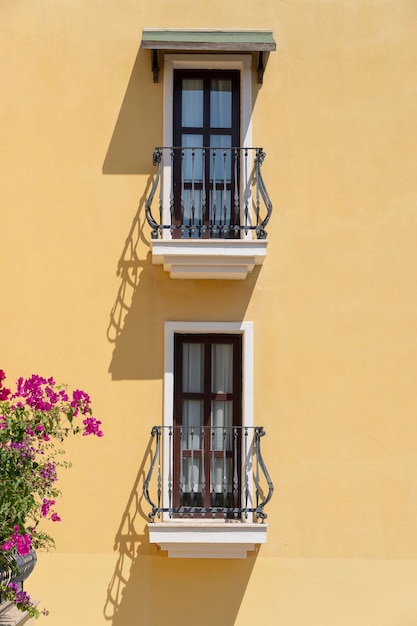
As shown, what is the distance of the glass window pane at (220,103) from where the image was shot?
1292 centimetres

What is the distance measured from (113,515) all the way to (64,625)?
4.52 feet

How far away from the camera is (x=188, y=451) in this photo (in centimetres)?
1248

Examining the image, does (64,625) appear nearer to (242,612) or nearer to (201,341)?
(242,612)

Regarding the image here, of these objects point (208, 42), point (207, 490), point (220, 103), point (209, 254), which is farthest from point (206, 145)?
point (207, 490)

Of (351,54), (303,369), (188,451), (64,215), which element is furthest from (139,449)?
(351,54)

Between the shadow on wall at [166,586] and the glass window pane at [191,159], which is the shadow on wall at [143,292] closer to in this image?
the glass window pane at [191,159]

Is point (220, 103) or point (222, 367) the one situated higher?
point (220, 103)

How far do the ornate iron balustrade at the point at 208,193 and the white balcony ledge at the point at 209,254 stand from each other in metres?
0.25

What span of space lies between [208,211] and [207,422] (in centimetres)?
262

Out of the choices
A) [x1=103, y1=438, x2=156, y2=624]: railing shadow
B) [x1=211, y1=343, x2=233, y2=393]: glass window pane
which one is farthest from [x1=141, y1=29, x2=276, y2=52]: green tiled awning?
[x1=103, y1=438, x2=156, y2=624]: railing shadow

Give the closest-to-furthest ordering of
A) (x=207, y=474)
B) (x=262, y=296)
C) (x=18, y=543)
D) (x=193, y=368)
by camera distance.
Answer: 1. (x=18, y=543)
2. (x=207, y=474)
3. (x=262, y=296)
4. (x=193, y=368)

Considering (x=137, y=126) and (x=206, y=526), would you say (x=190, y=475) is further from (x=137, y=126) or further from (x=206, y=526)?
(x=137, y=126)

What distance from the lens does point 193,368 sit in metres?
12.6

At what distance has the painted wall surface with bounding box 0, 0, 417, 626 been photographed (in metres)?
12.1
